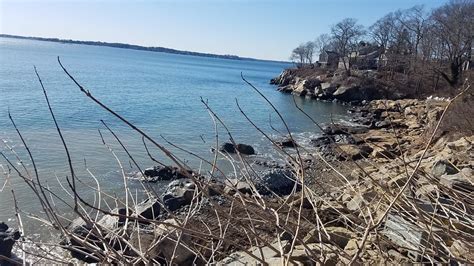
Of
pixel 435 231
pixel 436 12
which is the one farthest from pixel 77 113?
pixel 436 12

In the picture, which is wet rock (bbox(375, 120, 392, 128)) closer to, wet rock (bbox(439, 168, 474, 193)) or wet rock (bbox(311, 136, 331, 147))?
wet rock (bbox(311, 136, 331, 147))

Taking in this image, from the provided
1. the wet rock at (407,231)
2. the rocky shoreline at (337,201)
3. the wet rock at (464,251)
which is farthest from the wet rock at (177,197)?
the wet rock at (464,251)

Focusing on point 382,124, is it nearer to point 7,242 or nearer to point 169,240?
point 7,242

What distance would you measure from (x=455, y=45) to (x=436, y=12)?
515 inches

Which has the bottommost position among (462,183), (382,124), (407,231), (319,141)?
(319,141)

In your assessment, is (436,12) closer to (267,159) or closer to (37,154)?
(267,159)

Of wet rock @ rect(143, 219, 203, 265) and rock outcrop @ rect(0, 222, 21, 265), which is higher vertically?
wet rock @ rect(143, 219, 203, 265)

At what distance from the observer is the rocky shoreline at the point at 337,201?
1.86m

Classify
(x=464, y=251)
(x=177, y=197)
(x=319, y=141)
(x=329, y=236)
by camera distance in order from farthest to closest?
(x=319, y=141)
(x=177, y=197)
(x=464, y=251)
(x=329, y=236)

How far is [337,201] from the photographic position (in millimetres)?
2072

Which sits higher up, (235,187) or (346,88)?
(235,187)

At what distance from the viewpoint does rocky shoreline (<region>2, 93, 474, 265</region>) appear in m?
1.86

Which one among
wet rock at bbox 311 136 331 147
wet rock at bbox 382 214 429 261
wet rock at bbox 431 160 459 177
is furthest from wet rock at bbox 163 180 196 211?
wet rock at bbox 311 136 331 147

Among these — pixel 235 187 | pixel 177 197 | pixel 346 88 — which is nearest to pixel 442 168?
pixel 177 197
